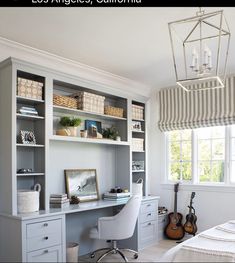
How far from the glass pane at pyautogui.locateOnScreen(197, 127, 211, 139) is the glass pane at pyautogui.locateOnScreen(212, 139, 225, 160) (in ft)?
0.47

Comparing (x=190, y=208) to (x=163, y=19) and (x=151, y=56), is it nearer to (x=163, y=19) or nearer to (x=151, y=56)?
(x=151, y=56)

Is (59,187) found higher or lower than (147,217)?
higher

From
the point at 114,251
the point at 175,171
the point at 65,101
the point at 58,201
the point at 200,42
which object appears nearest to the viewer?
the point at 200,42

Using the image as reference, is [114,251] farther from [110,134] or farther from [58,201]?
[110,134]

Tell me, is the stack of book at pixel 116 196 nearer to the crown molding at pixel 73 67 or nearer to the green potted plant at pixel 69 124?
the green potted plant at pixel 69 124

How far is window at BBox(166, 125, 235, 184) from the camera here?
193 inches

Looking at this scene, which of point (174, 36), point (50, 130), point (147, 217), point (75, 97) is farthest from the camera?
point (147, 217)

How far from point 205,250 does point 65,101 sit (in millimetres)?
2392

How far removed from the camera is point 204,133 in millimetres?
5180

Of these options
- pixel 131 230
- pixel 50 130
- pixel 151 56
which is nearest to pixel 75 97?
pixel 50 130

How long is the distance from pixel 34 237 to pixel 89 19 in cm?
221

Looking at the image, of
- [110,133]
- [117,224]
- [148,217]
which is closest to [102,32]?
[110,133]

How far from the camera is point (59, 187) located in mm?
4062

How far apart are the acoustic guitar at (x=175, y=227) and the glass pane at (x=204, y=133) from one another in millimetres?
1173
